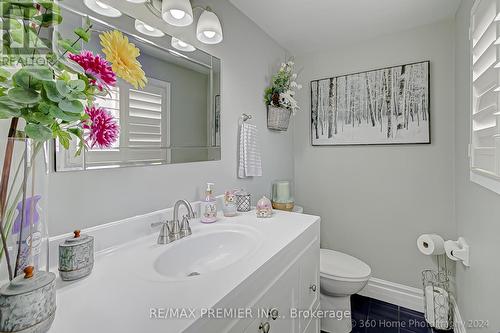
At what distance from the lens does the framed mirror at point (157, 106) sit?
904 millimetres

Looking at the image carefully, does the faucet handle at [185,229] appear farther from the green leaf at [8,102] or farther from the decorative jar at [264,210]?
the green leaf at [8,102]

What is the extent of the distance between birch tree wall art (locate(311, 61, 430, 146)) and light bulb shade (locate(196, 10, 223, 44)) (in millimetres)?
1342

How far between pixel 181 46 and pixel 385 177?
74.9 inches

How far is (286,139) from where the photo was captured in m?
2.43

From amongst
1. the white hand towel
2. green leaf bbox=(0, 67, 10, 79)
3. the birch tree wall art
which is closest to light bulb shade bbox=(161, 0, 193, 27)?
the white hand towel

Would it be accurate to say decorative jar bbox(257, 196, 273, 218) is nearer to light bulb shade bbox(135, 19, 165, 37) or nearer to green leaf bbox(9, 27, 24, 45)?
light bulb shade bbox(135, 19, 165, 37)

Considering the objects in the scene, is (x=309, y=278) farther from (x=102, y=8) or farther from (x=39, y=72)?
(x=102, y=8)

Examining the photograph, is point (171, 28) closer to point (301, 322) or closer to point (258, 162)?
point (258, 162)

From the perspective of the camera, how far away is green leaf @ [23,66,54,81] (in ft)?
1.44

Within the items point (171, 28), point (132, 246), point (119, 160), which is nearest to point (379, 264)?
point (132, 246)

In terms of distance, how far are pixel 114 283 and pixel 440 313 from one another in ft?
6.95

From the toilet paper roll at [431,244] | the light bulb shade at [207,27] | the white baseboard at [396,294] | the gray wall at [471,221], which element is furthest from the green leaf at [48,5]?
the white baseboard at [396,294]

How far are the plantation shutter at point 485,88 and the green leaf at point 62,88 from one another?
1.36 m

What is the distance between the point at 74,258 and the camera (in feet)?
2.39
